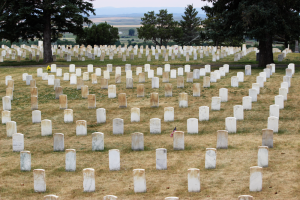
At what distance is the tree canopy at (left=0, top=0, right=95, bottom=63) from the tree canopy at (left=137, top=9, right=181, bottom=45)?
29543 mm

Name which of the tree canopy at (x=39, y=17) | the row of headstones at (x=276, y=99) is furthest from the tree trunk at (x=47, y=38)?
the row of headstones at (x=276, y=99)

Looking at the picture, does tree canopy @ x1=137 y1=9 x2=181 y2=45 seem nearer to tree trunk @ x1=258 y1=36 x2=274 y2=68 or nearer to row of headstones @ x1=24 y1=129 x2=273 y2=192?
tree trunk @ x1=258 y1=36 x2=274 y2=68

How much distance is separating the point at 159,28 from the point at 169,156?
54.6 meters

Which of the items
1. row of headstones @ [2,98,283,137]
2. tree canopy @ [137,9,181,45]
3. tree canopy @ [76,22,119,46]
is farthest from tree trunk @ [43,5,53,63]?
tree canopy @ [137,9,181,45]

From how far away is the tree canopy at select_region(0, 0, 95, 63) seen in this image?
29.4m

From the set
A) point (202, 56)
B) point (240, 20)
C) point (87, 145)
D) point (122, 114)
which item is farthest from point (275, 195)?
point (202, 56)

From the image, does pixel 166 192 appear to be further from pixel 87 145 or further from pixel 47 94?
pixel 47 94

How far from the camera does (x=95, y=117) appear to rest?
51.4ft

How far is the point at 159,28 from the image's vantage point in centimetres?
6391

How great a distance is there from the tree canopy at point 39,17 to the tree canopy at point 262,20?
11130 mm

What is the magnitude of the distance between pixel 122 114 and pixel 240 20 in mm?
12834

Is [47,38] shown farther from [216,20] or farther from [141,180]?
[141,180]

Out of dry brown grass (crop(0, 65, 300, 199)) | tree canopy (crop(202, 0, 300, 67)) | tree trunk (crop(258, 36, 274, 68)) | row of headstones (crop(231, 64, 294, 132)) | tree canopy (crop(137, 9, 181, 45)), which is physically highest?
tree canopy (crop(137, 9, 181, 45))

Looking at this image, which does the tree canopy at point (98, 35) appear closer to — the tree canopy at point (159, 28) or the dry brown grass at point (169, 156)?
the tree canopy at point (159, 28)
